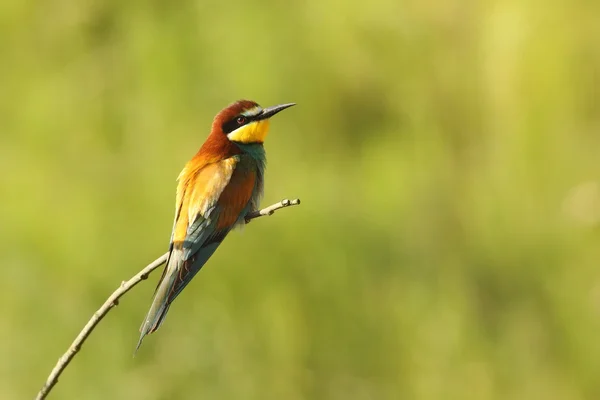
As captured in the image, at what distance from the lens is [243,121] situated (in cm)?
211

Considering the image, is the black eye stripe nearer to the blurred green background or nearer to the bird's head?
the bird's head

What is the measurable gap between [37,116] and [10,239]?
93 cm

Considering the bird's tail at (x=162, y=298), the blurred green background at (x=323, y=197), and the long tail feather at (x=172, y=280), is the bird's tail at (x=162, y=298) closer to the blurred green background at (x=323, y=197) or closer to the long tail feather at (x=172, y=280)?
the long tail feather at (x=172, y=280)

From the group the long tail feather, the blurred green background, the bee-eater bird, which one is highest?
the bee-eater bird

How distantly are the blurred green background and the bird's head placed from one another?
5.48ft

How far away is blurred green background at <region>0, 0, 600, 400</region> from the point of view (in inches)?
149

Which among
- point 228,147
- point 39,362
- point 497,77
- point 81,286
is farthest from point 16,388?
point 497,77

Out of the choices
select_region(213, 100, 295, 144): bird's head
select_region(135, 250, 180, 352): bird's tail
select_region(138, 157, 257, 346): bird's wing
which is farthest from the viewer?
select_region(213, 100, 295, 144): bird's head

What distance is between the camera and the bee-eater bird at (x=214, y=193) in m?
1.67

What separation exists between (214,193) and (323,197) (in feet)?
8.12

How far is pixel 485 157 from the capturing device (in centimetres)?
479

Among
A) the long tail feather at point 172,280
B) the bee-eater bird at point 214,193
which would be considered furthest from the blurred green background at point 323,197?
the long tail feather at point 172,280

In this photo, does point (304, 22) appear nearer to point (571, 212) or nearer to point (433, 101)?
point (433, 101)

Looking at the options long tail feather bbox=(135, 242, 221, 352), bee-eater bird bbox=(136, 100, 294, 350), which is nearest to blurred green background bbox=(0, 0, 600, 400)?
bee-eater bird bbox=(136, 100, 294, 350)
